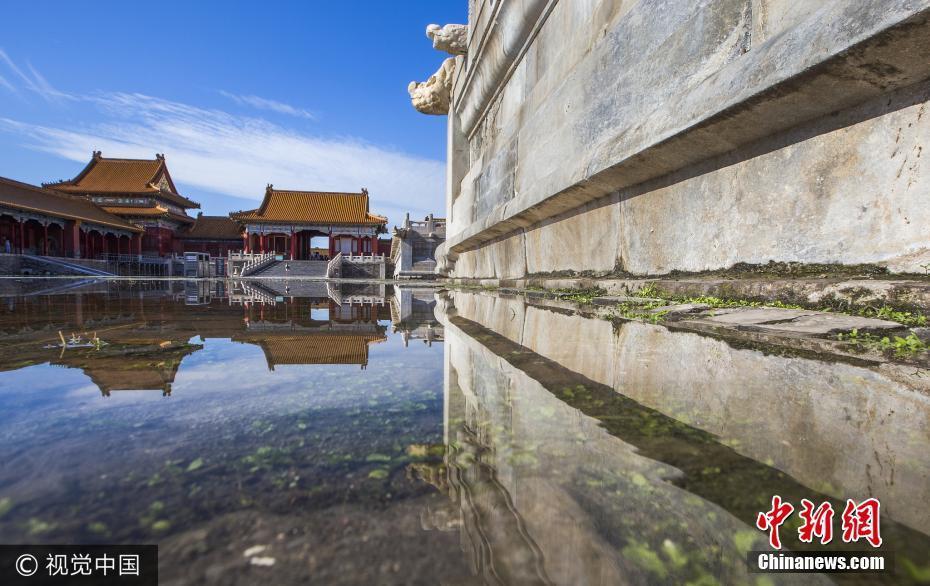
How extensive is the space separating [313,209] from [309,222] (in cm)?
162

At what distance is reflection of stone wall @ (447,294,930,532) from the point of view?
0.72 meters

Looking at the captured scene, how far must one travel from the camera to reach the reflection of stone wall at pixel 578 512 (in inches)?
21.7

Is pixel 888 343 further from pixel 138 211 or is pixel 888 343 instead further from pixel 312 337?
pixel 138 211

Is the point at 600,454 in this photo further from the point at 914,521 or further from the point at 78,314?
the point at 78,314

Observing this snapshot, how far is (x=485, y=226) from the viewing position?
579 cm

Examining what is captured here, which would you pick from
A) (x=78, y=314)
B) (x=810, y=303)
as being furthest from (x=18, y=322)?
(x=810, y=303)

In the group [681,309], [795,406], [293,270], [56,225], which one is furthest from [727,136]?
[56,225]

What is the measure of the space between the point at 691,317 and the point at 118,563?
7.07 ft

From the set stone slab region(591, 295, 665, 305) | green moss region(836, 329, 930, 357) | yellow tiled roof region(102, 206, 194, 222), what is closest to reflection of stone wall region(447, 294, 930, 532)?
green moss region(836, 329, 930, 357)

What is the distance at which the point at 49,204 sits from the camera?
73.2ft

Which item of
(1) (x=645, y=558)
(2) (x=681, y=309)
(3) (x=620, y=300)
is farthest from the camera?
(3) (x=620, y=300)

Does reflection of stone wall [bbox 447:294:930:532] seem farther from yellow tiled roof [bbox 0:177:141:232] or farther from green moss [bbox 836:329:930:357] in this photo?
yellow tiled roof [bbox 0:177:141:232]

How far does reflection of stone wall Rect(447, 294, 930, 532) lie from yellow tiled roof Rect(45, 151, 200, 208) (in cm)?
3458

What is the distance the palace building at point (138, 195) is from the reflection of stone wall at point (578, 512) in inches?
1327
